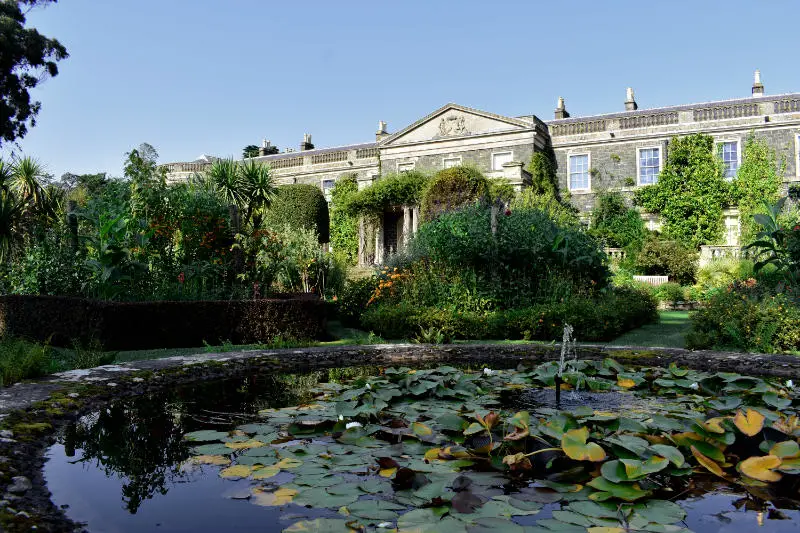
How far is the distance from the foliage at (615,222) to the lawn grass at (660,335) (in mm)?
10913

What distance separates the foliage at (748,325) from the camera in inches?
303

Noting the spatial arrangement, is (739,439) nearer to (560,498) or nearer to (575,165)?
(560,498)

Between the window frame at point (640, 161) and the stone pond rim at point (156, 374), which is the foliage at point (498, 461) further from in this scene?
the window frame at point (640, 161)

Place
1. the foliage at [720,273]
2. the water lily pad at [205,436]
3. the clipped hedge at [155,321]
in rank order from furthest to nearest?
the foliage at [720,273]
the clipped hedge at [155,321]
the water lily pad at [205,436]

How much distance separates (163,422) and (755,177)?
78.5ft

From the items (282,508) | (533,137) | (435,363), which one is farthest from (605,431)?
(533,137)

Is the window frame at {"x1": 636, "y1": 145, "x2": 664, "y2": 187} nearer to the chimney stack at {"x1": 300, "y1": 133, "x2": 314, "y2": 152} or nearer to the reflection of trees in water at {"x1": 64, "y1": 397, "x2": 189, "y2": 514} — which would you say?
the chimney stack at {"x1": 300, "y1": 133, "x2": 314, "y2": 152}

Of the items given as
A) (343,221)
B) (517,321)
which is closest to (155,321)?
(517,321)

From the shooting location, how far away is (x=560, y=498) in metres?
2.73

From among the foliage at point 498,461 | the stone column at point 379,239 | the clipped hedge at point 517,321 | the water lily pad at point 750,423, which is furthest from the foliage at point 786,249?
the stone column at point 379,239

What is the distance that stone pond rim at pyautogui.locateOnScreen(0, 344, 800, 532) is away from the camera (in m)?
2.79

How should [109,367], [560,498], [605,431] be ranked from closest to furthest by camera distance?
[560,498] → [605,431] → [109,367]

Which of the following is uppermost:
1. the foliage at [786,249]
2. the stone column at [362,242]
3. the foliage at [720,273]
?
the stone column at [362,242]

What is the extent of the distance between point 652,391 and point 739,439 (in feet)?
6.40
